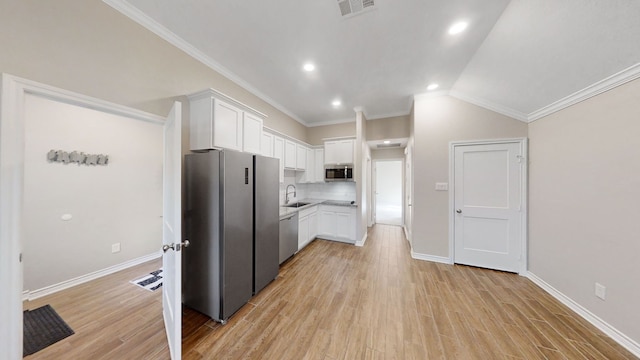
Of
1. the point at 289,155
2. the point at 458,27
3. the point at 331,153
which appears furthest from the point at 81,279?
the point at 458,27

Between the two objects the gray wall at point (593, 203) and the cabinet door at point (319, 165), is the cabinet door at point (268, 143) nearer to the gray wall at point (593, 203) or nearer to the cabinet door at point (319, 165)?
the cabinet door at point (319, 165)

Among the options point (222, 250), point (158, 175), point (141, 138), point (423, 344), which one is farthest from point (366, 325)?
point (141, 138)

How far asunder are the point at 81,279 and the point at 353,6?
4.79 meters

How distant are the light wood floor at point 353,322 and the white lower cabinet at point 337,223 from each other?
130 centimetres

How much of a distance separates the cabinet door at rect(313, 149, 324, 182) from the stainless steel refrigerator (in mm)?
2492

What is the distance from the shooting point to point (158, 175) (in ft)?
11.7

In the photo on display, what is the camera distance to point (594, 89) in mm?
1976

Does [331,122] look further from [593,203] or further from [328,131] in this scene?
[593,203]

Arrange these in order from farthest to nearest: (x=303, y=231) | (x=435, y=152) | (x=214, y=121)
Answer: (x=303, y=231), (x=435, y=152), (x=214, y=121)

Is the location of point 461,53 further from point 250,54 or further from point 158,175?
point 158,175

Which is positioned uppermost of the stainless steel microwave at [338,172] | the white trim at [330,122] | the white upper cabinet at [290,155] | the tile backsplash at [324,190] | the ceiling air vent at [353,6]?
the ceiling air vent at [353,6]

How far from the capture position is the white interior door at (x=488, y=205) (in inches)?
118

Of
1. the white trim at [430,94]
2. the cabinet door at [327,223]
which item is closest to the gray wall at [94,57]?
the cabinet door at [327,223]

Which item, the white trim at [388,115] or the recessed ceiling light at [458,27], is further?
the white trim at [388,115]
